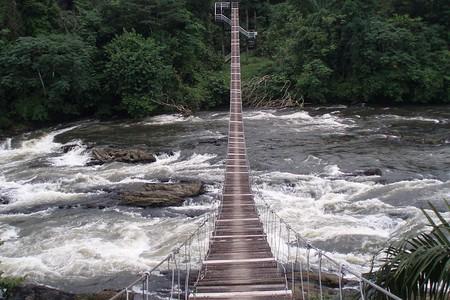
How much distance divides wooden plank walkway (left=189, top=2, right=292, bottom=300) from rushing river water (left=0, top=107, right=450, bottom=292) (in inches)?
63.2

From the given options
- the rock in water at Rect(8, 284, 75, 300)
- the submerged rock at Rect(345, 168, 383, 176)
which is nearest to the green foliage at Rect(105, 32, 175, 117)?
the submerged rock at Rect(345, 168, 383, 176)

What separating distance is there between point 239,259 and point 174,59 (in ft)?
63.3

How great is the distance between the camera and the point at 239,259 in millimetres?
6219

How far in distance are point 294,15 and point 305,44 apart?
3579mm

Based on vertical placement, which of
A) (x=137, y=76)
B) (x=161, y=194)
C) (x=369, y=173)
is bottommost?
(x=161, y=194)

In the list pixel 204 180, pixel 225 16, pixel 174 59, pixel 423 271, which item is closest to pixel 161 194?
pixel 204 180

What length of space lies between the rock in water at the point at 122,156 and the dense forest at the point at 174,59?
19.2ft

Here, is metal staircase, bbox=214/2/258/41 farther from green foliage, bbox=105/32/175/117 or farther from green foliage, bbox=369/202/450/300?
green foliage, bbox=369/202/450/300

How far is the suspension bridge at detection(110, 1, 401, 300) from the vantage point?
5.41 metres

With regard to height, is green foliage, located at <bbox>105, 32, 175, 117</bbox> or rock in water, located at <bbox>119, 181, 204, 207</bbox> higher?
green foliage, located at <bbox>105, 32, 175, 117</bbox>

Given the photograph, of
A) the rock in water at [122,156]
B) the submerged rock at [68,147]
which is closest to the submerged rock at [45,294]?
the rock in water at [122,156]

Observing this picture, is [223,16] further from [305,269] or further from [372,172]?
[305,269]

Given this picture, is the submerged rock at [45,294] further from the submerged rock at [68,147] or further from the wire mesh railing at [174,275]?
the submerged rock at [68,147]

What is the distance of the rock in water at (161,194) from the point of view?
11211 millimetres
